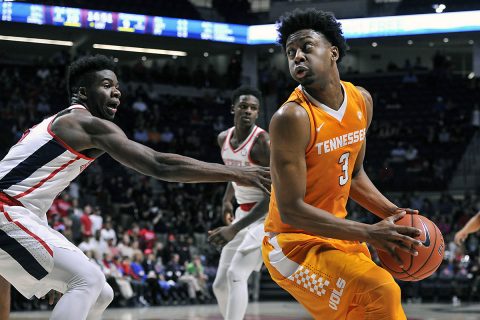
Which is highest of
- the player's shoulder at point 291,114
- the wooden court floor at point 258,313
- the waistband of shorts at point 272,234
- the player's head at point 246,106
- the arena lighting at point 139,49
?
the arena lighting at point 139,49

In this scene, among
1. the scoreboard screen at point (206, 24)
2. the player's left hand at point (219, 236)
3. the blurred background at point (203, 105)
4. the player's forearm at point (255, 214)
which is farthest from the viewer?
the scoreboard screen at point (206, 24)

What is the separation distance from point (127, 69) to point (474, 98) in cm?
1075

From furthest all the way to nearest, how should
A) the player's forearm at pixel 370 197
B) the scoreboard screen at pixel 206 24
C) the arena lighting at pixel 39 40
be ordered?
1. the arena lighting at pixel 39 40
2. the scoreboard screen at pixel 206 24
3. the player's forearm at pixel 370 197

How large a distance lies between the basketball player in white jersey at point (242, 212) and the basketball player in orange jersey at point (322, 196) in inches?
103

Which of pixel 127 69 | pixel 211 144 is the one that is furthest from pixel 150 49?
pixel 211 144

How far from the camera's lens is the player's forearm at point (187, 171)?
4562 millimetres

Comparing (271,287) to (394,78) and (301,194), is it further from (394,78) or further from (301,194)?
(301,194)

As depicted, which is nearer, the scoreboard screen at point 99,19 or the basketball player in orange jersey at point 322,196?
the basketball player in orange jersey at point 322,196

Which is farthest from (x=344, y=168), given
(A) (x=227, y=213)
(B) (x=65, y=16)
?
(B) (x=65, y=16)

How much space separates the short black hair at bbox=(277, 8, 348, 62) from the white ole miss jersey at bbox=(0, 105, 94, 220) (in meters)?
1.44

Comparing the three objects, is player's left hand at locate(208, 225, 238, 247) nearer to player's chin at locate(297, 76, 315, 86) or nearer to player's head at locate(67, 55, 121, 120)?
player's head at locate(67, 55, 121, 120)

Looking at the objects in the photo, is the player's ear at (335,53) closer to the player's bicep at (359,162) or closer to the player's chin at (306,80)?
the player's chin at (306,80)

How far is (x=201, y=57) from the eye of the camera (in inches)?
1166

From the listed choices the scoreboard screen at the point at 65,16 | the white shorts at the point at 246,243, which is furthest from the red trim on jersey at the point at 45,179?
the scoreboard screen at the point at 65,16
